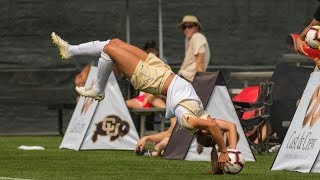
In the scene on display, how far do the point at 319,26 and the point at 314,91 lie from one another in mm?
769

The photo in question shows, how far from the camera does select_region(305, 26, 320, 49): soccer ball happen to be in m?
11.4

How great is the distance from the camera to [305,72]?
Result: 17.2 metres

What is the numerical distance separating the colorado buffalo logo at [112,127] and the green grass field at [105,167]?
508 millimetres

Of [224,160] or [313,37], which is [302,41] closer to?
[313,37]

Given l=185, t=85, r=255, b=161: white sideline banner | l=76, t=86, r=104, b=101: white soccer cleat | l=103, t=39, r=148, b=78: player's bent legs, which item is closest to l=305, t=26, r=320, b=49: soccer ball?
l=103, t=39, r=148, b=78: player's bent legs

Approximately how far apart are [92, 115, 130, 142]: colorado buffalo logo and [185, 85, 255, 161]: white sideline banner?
2.82 metres

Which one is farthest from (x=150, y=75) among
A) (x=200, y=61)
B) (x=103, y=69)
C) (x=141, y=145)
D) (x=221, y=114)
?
(x=200, y=61)

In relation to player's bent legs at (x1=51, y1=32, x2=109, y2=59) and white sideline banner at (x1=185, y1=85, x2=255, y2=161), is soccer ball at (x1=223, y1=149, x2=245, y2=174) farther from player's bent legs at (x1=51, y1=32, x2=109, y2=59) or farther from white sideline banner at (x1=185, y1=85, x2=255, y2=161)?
white sideline banner at (x1=185, y1=85, x2=255, y2=161)

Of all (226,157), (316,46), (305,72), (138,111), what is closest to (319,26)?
(316,46)

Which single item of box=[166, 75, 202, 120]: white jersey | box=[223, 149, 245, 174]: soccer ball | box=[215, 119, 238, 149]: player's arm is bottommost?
box=[223, 149, 245, 174]: soccer ball

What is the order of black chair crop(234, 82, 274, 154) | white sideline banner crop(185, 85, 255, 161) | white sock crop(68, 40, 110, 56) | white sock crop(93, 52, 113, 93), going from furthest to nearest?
black chair crop(234, 82, 274, 154)
white sideline banner crop(185, 85, 255, 161)
white sock crop(68, 40, 110, 56)
white sock crop(93, 52, 113, 93)

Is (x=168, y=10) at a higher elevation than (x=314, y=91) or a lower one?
lower

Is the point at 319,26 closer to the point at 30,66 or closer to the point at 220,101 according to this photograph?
the point at 220,101

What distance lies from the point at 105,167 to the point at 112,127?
4363 millimetres
